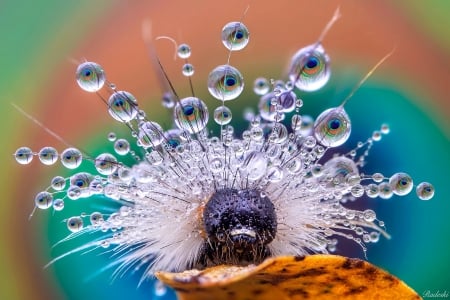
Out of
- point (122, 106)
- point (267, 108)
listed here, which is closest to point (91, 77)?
point (122, 106)

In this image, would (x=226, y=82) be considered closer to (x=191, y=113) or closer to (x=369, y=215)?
(x=191, y=113)

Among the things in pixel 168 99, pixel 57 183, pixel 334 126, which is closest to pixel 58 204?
pixel 57 183

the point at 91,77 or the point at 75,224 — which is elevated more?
the point at 91,77

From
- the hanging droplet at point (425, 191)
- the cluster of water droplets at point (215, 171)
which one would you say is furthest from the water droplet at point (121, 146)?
the hanging droplet at point (425, 191)

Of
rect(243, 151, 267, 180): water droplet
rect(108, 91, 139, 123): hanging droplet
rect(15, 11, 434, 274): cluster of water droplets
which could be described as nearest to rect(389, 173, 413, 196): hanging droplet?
rect(15, 11, 434, 274): cluster of water droplets

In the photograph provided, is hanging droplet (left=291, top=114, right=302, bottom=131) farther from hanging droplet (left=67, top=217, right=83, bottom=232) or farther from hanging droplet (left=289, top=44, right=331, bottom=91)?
hanging droplet (left=67, top=217, right=83, bottom=232)
